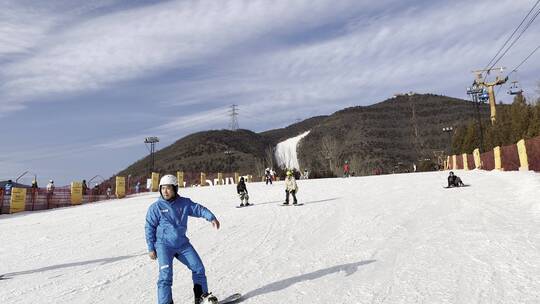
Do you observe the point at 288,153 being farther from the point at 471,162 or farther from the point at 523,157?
the point at 523,157

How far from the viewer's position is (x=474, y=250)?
7555mm

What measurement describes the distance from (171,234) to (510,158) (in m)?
28.2

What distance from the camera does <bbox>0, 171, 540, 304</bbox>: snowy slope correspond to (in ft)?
18.9

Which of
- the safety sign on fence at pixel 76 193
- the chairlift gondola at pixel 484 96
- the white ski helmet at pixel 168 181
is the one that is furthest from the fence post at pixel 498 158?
the chairlift gondola at pixel 484 96

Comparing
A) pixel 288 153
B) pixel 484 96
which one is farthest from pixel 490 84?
pixel 288 153

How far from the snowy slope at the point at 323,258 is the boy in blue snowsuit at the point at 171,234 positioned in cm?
73

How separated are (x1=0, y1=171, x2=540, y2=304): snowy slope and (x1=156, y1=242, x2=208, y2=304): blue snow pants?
0.72 metres

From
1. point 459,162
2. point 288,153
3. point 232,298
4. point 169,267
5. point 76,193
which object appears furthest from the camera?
point 288,153

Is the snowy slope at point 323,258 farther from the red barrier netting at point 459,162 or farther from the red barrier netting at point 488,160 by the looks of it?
the red barrier netting at point 459,162

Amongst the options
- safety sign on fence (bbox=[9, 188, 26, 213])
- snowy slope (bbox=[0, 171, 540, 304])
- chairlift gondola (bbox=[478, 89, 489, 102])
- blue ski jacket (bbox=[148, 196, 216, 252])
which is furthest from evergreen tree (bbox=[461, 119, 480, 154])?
blue ski jacket (bbox=[148, 196, 216, 252])

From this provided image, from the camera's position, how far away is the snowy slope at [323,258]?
18.9ft

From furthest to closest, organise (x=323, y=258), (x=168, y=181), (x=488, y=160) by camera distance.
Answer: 1. (x=488, y=160)
2. (x=323, y=258)
3. (x=168, y=181)

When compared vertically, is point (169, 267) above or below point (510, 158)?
below

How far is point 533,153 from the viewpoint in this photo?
75.8 feet
